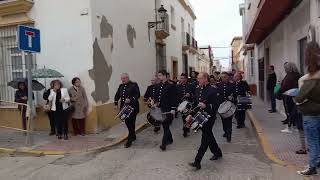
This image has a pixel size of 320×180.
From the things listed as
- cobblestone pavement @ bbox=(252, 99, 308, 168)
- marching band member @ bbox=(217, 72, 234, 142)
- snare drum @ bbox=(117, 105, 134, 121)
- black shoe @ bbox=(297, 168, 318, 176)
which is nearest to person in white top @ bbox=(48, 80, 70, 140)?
snare drum @ bbox=(117, 105, 134, 121)

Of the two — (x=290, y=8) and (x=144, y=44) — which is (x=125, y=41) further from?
(x=290, y=8)

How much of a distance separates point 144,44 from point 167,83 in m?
6.49

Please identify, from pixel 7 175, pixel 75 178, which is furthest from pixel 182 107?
pixel 7 175

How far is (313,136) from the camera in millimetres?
5848

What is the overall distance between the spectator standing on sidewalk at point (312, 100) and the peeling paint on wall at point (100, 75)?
19.3 ft

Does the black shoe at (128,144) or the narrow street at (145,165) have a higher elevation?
the black shoe at (128,144)

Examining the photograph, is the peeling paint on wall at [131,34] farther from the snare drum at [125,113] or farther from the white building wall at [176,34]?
the snare drum at [125,113]

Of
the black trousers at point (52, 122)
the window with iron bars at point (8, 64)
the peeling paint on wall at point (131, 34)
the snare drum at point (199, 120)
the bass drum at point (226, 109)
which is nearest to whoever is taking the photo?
the snare drum at point (199, 120)

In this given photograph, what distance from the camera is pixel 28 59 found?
8859 mm

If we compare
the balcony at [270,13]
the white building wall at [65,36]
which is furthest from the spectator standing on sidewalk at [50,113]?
the balcony at [270,13]

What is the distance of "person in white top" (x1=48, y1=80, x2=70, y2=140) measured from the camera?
998cm

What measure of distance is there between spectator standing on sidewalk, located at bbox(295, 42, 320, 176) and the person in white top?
5.87 metres

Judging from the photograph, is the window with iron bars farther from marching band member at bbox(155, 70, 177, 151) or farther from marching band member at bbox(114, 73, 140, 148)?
marching band member at bbox(155, 70, 177, 151)

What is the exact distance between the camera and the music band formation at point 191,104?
6.86 meters
